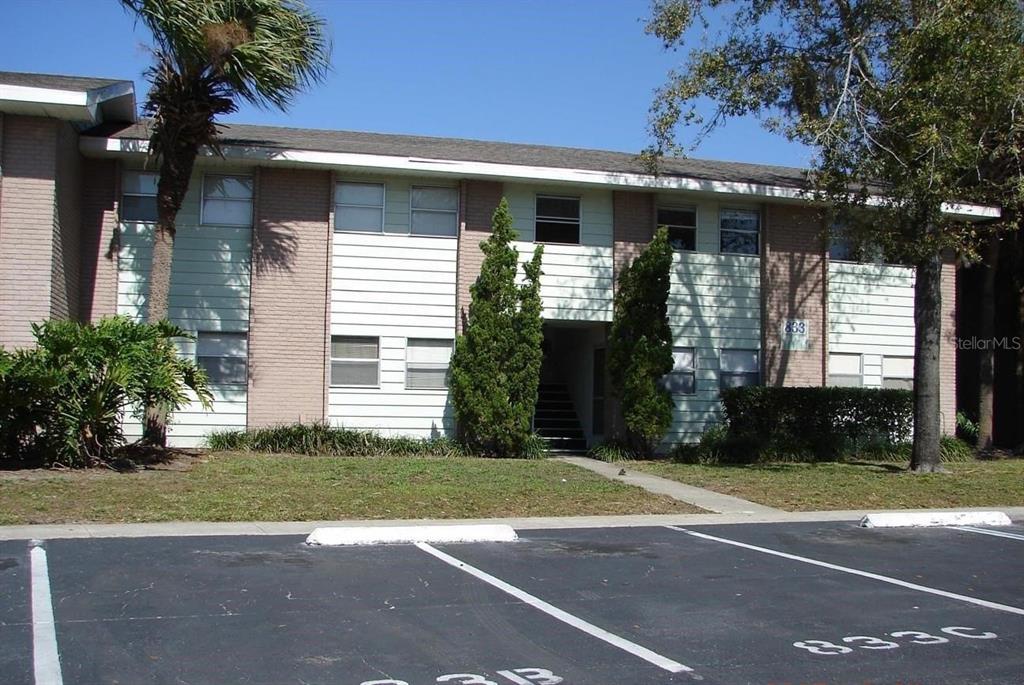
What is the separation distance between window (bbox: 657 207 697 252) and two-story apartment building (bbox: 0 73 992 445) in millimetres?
36

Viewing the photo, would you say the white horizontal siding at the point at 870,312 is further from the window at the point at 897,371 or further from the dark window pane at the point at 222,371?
the dark window pane at the point at 222,371

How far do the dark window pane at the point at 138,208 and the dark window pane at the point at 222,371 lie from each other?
9.15ft

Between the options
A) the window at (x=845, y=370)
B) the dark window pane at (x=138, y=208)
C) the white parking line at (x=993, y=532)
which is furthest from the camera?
the window at (x=845, y=370)

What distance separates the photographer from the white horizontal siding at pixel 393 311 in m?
19.6

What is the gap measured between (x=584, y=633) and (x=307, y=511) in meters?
6.25

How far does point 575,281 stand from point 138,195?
A: 27.8 ft

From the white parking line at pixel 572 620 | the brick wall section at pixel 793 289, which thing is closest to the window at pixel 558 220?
the brick wall section at pixel 793 289

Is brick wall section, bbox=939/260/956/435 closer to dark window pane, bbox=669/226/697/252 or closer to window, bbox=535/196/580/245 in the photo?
dark window pane, bbox=669/226/697/252

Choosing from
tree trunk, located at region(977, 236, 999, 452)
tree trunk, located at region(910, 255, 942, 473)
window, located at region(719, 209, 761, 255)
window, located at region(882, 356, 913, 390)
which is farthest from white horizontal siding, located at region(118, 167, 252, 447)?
tree trunk, located at region(977, 236, 999, 452)

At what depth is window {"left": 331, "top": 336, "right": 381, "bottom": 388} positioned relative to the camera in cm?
1962

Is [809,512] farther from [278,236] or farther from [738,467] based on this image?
[278,236]

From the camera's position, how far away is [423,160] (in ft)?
62.7

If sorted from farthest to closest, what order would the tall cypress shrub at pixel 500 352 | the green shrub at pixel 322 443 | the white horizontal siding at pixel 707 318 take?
the white horizontal siding at pixel 707 318 < the tall cypress shrub at pixel 500 352 < the green shrub at pixel 322 443

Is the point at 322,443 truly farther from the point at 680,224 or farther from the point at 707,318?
the point at 680,224
